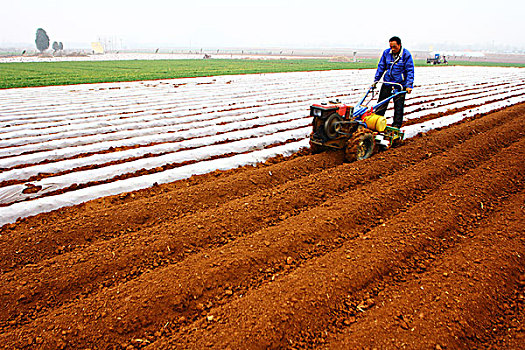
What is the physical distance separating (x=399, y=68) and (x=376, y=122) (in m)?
1.13

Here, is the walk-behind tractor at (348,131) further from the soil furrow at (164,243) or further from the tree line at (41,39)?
the tree line at (41,39)

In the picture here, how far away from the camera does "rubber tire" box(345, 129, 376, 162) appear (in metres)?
4.97

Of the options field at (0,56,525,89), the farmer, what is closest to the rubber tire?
the farmer

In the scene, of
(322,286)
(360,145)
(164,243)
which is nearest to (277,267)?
(322,286)

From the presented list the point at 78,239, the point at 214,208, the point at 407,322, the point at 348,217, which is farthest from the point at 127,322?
the point at 348,217

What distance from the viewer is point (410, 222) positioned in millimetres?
3477

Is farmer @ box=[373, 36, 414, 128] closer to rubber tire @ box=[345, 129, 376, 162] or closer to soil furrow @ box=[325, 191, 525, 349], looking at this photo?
rubber tire @ box=[345, 129, 376, 162]

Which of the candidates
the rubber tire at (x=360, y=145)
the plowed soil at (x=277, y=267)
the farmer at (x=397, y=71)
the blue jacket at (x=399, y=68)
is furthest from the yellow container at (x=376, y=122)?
the plowed soil at (x=277, y=267)

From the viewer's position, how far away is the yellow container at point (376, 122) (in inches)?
209

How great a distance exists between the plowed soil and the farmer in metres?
1.81

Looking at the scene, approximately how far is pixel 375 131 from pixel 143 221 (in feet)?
12.2

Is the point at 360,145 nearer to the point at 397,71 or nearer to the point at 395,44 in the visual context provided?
the point at 397,71

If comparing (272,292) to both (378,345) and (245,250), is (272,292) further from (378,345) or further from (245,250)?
(378,345)

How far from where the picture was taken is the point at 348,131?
203 inches
